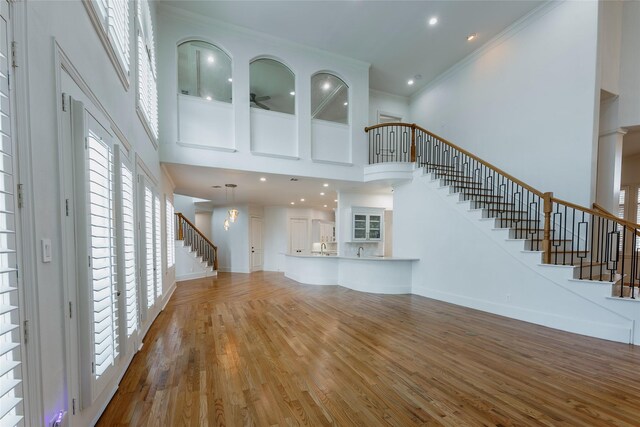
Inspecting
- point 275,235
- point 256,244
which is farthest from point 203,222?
point 275,235

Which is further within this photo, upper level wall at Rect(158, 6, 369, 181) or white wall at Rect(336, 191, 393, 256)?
white wall at Rect(336, 191, 393, 256)

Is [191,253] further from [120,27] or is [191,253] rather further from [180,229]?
[120,27]

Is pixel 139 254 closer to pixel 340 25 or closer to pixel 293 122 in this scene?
pixel 293 122

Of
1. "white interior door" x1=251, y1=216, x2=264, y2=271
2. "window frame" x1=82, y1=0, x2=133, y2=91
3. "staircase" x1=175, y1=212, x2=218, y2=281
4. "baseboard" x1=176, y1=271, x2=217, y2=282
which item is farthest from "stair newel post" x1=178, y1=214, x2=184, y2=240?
"window frame" x1=82, y1=0, x2=133, y2=91

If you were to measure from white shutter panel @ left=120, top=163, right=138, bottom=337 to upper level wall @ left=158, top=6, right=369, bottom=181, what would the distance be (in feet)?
7.83

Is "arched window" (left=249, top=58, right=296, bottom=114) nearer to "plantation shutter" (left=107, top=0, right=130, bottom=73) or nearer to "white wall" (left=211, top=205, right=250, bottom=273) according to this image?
"plantation shutter" (left=107, top=0, right=130, bottom=73)

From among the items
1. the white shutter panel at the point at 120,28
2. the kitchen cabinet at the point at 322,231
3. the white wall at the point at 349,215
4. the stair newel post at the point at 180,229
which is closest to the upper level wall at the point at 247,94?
the white wall at the point at 349,215

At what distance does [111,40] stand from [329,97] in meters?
5.66

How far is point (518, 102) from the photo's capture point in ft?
18.8

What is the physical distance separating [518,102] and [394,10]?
3.36 meters

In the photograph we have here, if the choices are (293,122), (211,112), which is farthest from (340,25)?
(211,112)

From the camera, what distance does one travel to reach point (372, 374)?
261 centimetres

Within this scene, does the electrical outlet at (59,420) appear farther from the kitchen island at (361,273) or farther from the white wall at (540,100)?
the white wall at (540,100)

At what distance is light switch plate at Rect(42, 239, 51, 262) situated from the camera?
1.33 m
